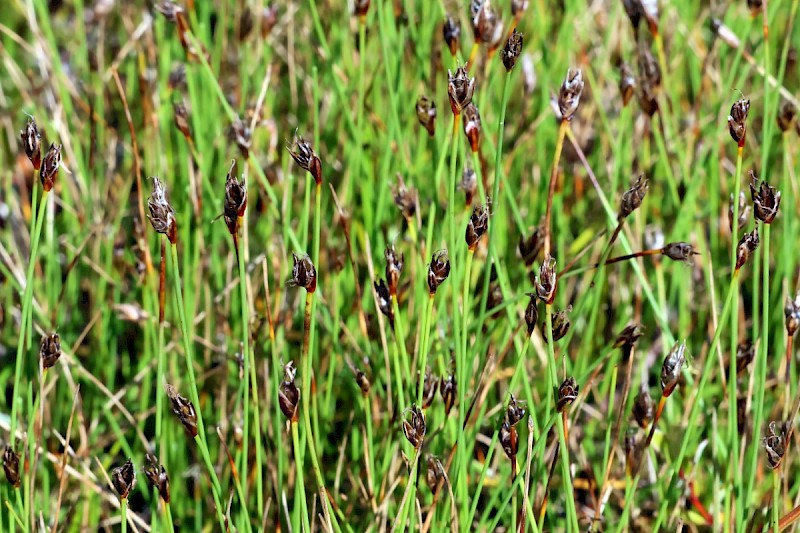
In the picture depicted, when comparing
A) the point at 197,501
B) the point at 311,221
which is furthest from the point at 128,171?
the point at 197,501

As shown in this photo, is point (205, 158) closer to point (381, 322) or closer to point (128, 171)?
point (128, 171)

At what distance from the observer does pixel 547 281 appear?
0.80 metres

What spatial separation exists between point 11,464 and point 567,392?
59 centimetres

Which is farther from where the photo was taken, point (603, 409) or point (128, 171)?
point (128, 171)

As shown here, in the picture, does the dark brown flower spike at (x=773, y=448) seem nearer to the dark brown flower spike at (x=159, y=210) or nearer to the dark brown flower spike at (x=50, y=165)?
the dark brown flower spike at (x=159, y=210)

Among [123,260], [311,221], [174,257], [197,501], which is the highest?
[174,257]

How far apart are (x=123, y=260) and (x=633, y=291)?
32.8 inches

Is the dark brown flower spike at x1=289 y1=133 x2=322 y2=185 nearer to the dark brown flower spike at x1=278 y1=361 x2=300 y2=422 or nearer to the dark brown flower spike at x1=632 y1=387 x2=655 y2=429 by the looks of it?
the dark brown flower spike at x1=278 y1=361 x2=300 y2=422

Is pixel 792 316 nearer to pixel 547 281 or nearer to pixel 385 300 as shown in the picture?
pixel 547 281

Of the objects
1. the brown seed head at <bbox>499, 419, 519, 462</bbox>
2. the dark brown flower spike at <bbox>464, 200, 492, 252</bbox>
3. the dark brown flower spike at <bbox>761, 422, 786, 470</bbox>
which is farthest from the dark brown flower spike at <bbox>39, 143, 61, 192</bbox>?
the dark brown flower spike at <bbox>761, 422, 786, 470</bbox>

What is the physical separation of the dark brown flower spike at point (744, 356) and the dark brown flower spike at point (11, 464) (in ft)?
2.78

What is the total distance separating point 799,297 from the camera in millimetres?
939

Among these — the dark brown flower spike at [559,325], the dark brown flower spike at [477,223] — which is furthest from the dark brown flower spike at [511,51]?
the dark brown flower spike at [559,325]

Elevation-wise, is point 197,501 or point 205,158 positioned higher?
point 205,158
